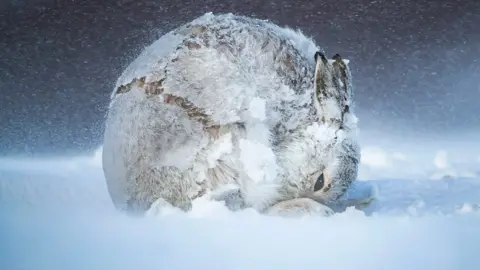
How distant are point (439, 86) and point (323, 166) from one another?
55 centimetres

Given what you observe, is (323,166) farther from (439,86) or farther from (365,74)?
(439,86)

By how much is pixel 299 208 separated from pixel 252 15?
1.36 ft

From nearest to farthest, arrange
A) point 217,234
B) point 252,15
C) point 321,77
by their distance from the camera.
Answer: point 217,234
point 321,77
point 252,15

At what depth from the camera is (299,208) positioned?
0.70m

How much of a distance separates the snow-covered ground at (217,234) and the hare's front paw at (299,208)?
1 cm

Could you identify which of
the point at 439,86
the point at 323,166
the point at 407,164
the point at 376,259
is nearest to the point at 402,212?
the point at 323,166

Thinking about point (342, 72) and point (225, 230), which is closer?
point (225, 230)

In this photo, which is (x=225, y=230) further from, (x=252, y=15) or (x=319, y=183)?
(x=252, y=15)

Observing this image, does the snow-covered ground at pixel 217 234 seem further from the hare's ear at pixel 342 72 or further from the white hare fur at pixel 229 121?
A: the hare's ear at pixel 342 72

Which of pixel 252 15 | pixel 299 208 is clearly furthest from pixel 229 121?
pixel 252 15

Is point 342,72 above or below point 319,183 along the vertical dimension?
above

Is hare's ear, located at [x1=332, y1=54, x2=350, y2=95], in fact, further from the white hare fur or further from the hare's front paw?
the hare's front paw

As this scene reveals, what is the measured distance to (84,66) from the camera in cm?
104

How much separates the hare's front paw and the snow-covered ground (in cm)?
1
